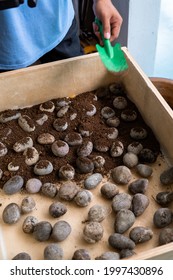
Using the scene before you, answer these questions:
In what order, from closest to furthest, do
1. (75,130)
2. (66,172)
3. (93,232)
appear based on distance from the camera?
(93,232), (66,172), (75,130)

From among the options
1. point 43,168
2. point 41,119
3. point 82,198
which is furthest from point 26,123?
point 82,198

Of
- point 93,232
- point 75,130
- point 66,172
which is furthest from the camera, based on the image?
point 75,130

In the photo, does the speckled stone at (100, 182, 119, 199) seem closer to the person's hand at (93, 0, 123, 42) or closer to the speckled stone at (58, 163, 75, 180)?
the speckled stone at (58, 163, 75, 180)

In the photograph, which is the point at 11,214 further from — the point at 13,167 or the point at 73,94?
the point at 73,94

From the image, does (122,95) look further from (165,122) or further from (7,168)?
(7,168)

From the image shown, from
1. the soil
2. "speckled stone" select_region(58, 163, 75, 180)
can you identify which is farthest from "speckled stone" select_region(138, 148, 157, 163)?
"speckled stone" select_region(58, 163, 75, 180)

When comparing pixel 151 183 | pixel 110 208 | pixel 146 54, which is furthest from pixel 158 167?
pixel 146 54

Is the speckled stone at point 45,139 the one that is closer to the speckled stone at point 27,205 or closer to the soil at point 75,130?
the soil at point 75,130
